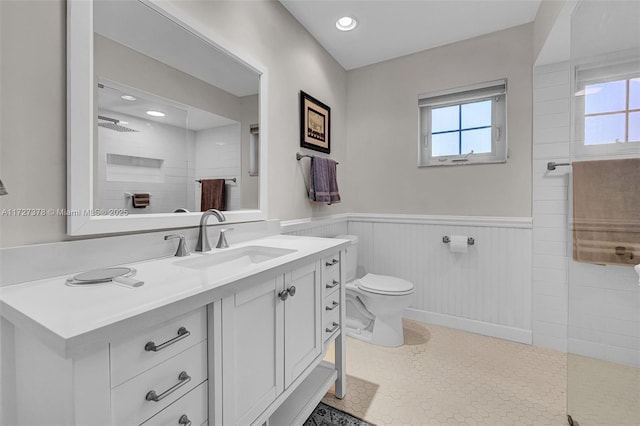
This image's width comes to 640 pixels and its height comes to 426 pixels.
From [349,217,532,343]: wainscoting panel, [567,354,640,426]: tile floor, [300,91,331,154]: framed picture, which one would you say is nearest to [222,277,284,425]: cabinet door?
[567,354,640,426]: tile floor

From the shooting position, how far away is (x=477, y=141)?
236 cm

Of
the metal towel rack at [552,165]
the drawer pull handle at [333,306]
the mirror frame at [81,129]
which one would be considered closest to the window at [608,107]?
the metal towel rack at [552,165]

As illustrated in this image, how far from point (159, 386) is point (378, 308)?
5.31ft

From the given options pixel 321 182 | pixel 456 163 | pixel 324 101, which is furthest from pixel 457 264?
pixel 324 101

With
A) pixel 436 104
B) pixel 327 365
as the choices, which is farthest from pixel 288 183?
pixel 436 104

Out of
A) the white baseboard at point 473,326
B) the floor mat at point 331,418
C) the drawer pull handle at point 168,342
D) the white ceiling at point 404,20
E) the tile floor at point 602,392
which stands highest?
the white ceiling at point 404,20

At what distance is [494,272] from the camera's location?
2275mm

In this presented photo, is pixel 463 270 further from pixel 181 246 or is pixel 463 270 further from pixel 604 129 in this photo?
pixel 181 246

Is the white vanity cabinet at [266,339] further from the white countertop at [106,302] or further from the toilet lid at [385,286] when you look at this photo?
the toilet lid at [385,286]

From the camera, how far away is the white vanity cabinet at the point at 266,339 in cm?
88

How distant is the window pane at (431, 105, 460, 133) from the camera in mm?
2451

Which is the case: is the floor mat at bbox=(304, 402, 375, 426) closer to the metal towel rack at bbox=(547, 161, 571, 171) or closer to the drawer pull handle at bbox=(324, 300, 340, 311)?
the drawer pull handle at bbox=(324, 300, 340, 311)

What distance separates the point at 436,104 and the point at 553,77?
0.79m

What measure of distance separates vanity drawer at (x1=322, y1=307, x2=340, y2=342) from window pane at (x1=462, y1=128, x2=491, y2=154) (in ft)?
5.74
